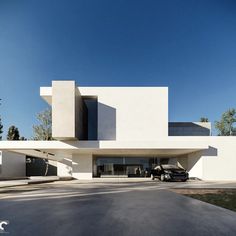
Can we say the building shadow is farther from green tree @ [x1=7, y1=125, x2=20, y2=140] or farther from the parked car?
green tree @ [x1=7, y1=125, x2=20, y2=140]

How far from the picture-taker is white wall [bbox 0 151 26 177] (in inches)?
1358

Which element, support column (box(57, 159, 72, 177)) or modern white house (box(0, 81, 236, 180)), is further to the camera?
support column (box(57, 159, 72, 177))

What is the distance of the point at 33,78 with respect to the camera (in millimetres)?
31281

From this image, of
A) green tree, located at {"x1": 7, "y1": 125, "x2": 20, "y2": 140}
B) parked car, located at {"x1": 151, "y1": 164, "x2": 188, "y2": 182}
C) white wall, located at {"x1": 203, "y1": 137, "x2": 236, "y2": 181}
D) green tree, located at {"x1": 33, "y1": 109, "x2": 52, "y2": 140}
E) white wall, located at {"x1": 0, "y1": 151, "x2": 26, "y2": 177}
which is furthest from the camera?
green tree, located at {"x1": 7, "y1": 125, "x2": 20, "y2": 140}

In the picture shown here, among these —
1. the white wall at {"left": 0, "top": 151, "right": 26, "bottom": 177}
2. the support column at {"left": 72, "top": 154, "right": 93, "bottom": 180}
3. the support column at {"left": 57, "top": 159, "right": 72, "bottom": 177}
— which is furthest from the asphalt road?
the white wall at {"left": 0, "top": 151, "right": 26, "bottom": 177}

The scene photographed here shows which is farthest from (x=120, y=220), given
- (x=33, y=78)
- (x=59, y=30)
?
(x=33, y=78)

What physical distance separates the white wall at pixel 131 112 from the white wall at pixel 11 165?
15308 millimetres

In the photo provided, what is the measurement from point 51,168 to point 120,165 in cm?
1407

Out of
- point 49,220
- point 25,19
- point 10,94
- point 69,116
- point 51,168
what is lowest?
point 51,168

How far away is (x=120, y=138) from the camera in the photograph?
27.3 metres

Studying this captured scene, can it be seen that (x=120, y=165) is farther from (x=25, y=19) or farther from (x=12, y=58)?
(x=25, y=19)

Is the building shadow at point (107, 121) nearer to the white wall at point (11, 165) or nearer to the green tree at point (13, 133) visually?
the white wall at point (11, 165)

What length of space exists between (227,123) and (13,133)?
147 ft

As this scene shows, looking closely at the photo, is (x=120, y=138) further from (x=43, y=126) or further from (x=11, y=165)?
(x=11, y=165)
